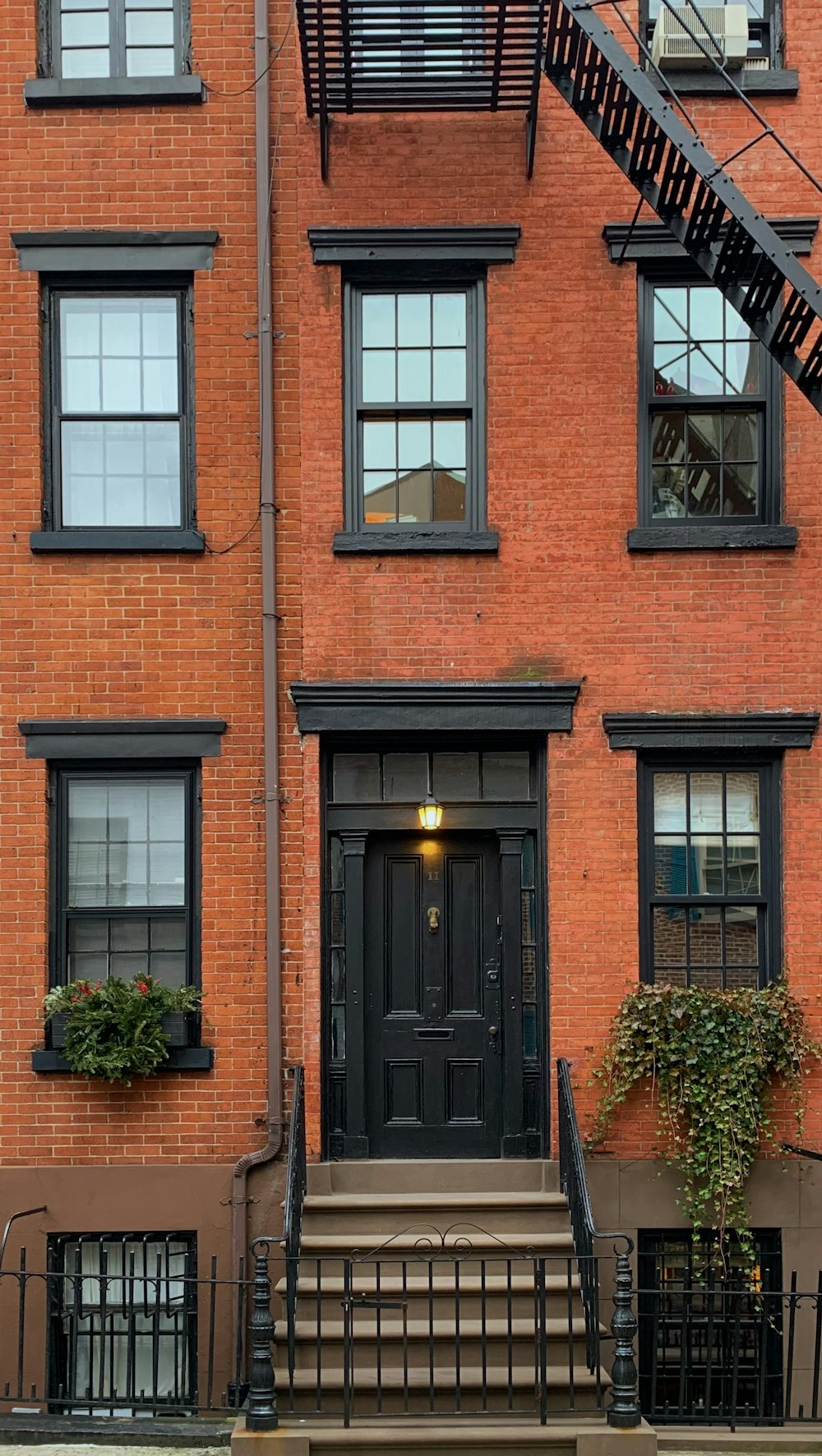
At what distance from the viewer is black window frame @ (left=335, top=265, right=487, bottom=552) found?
10.1 metres

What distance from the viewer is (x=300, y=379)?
396 inches

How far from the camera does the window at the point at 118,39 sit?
1043 cm

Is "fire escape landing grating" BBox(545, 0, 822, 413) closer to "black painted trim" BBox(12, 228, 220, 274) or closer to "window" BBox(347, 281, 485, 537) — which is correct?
"window" BBox(347, 281, 485, 537)

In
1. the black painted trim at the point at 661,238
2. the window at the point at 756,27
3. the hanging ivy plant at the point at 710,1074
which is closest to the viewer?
the hanging ivy plant at the point at 710,1074

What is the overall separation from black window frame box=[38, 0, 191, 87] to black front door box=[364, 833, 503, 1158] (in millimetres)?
5738

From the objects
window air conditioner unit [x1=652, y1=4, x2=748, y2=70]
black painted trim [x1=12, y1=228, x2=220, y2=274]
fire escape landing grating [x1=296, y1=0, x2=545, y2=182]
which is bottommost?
black painted trim [x1=12, y1=228, x2=220, y2=274]

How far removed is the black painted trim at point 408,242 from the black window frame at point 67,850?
366 centimetres

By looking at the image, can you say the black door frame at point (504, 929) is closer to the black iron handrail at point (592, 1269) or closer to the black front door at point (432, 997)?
the black front door at point (432, 997)

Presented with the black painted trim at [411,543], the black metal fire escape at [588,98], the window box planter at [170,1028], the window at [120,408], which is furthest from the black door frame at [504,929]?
the black metal fire escape at [588,98]

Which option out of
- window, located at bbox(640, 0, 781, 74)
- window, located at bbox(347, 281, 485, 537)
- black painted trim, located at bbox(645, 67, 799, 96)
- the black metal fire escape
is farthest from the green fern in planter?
window, located at bbox(640, 0, 781, 74)

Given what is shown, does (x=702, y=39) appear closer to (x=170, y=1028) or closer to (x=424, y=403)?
(x=424, y=403)

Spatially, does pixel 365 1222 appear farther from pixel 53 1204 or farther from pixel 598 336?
pixel 598 336

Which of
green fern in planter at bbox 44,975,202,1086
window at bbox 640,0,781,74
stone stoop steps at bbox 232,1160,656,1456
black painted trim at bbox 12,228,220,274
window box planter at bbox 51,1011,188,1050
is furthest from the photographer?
window at bbox 640,0,781,74

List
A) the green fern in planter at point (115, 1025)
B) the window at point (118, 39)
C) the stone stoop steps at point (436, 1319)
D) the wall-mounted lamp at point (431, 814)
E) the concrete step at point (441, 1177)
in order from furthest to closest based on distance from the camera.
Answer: the window at point (118, 39)
the wall-mounted lamp at point (431, 814)
the concrete step at point (441, 1177)
the green fern in planter at point (115, 1025)
the stone stoop steps at point (436, 1319)
